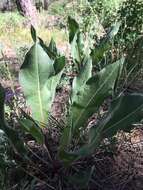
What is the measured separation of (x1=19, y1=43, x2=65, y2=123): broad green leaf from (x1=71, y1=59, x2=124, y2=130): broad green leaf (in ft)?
0.59

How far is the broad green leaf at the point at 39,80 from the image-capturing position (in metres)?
2.15

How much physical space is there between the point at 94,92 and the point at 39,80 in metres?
0.29

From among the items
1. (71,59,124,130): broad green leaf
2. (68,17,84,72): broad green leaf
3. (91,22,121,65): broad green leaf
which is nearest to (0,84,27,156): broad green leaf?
(71,59,124,130): broad green leaf

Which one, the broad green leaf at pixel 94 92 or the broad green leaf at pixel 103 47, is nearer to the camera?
the broad green leaf at pixel 94 92

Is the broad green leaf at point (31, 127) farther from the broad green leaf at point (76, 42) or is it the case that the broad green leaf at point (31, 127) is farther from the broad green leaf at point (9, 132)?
the broad green leaf at point (76, 42)

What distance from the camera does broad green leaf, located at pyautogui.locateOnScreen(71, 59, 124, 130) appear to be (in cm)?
210

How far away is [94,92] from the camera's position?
7.04 feet

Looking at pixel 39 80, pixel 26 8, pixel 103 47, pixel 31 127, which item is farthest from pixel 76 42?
pixel 26 8

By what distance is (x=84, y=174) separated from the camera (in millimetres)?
2107

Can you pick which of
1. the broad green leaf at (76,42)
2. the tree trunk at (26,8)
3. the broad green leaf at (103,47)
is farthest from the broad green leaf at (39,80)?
the tree trunk at (26,8)

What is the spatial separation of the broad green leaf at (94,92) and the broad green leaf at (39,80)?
0.18 meters

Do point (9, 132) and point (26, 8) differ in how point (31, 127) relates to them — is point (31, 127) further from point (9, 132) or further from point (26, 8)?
point (26, 8)

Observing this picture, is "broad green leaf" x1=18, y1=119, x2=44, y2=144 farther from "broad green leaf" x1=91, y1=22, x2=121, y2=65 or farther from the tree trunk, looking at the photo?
the tree trunk

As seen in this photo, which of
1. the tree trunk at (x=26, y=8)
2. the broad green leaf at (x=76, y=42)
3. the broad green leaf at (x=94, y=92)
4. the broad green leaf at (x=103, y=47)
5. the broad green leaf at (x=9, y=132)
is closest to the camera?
the broad green leaf at (x=9, y=132)
